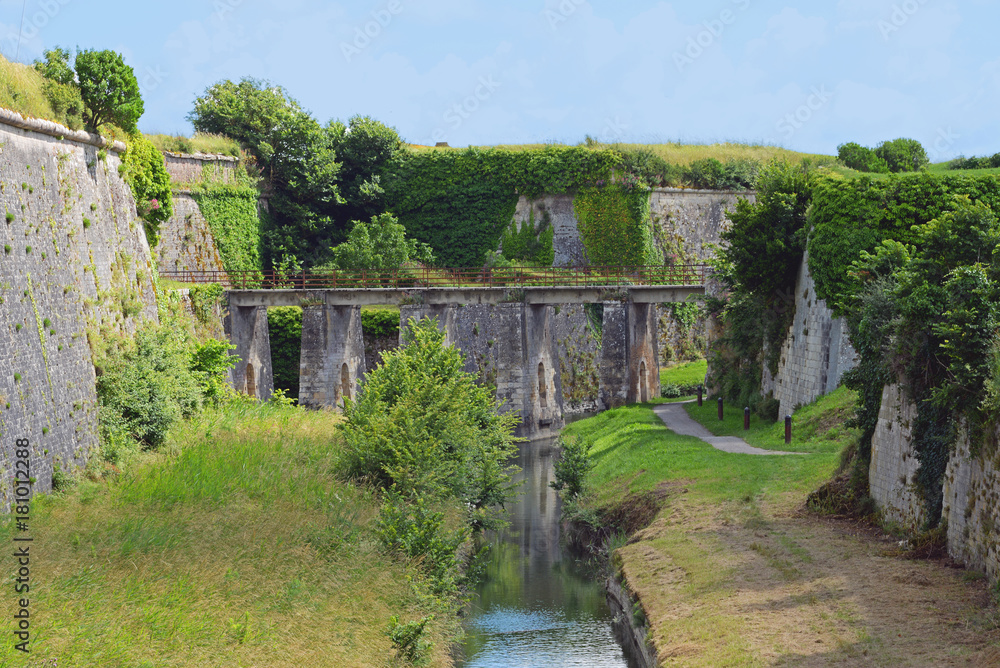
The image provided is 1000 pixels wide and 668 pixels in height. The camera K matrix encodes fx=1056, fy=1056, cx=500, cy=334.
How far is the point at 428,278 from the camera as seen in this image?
43.4m

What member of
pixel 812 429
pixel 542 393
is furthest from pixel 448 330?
pixel 812 429

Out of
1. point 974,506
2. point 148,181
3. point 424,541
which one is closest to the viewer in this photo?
point 974,506

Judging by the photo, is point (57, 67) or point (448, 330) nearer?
point (57, 67)

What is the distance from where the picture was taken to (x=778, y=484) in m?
A: 23.2

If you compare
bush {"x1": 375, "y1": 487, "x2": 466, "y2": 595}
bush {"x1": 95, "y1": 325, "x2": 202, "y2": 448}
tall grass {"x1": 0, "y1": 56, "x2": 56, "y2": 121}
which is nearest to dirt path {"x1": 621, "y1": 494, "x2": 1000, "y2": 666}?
bush {"x1": 375, "y1": 487, "x2": 466, "y2": 595}

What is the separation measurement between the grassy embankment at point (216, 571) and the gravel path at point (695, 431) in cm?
1168

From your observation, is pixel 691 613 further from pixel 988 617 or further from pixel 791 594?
pixel 988 617

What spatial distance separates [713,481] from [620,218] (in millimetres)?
31812

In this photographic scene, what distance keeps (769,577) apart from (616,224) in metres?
39.2

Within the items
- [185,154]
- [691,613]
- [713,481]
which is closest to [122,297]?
[713,481]

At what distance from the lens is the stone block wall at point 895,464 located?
17.9 m

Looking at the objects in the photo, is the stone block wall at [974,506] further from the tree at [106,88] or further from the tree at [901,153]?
the tree at [901,153]

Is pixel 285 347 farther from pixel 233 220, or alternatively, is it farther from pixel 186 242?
pixel 233 220

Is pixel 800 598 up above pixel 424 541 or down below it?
above
